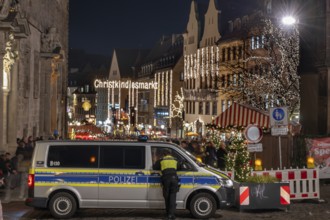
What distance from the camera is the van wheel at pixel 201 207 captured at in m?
15.9

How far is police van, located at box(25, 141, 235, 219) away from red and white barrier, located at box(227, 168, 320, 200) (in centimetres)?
328

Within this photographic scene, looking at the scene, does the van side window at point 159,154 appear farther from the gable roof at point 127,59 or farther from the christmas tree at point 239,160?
the gable roof at point 127,59

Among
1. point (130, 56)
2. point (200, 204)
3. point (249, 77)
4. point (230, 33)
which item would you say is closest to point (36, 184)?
point (200, 204)

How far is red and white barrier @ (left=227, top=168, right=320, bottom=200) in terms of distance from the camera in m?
18.8

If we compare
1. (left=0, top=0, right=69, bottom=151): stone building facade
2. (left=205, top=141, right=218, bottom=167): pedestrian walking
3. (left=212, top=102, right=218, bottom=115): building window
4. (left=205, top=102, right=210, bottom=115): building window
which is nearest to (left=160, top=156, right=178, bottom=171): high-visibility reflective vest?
(left=205, top=141, right=218, bottom=167): pedestrian walking

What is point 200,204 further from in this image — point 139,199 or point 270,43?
point 270,43

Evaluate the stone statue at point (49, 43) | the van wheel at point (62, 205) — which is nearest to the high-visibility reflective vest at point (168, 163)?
the van wheel at point (62, 205)

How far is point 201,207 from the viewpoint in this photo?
1591 cm

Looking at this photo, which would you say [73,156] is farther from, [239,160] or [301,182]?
[301,182]

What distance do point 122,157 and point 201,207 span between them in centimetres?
210

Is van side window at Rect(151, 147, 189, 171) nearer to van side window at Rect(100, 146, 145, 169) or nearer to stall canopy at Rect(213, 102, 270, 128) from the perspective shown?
van side window at Rect(100, 146, 145, 169)

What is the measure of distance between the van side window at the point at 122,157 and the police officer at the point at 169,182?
0.58 meters

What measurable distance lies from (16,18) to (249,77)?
1867cm

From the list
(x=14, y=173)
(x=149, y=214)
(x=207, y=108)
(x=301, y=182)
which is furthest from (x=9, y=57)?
(x=207, y=108)
